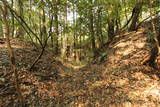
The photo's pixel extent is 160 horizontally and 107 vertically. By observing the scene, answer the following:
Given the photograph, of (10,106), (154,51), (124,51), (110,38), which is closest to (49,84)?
(10,106)

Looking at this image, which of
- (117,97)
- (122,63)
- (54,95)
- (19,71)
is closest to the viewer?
(117,97)

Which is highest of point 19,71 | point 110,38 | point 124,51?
point 110,38

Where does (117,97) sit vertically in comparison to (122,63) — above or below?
below

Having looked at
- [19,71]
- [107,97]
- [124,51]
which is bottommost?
[107,97]

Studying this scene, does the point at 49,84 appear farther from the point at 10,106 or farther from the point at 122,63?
the point at 122,63

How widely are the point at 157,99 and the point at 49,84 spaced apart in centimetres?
409

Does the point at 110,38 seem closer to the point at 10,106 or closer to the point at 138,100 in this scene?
the point at 138,100

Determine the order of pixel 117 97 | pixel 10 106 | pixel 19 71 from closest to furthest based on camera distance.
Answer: pixel 10 106
pixel 117 97
pixel 19 71

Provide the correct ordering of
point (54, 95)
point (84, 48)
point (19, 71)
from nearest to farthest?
point (54, 95) < point (19, 71) < point (84, 48)

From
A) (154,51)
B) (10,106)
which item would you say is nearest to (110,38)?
(154,51)

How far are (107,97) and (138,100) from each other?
101cm

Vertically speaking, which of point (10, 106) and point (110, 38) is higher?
point (110, 38)

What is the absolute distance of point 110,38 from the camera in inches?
544

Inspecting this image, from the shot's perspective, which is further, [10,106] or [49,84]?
[49,84]
